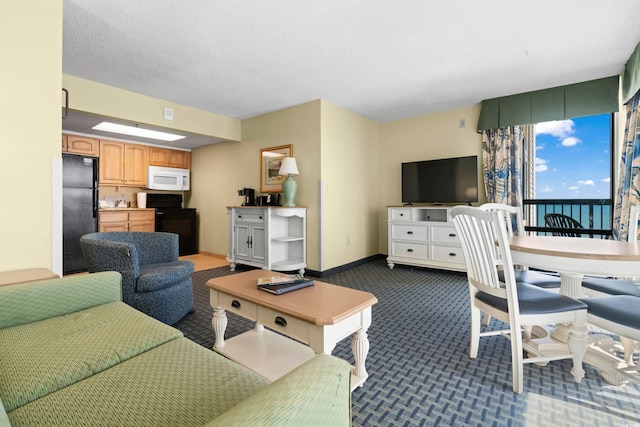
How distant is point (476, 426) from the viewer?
4.26ft

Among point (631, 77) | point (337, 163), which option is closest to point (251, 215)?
point (337, 163)

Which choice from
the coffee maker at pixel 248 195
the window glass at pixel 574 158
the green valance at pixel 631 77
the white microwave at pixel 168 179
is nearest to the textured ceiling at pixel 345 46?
the green valance at pixel 631 77

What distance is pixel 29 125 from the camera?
1767mm

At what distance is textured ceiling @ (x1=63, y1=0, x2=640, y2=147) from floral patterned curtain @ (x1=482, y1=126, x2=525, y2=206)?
55 centimetres

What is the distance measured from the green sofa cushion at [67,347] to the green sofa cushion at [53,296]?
4 centimetres

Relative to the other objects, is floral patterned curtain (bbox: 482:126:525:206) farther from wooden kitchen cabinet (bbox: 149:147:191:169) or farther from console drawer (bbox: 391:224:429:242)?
wooden kitchen cabinet (bbox: 149:147:191:169)

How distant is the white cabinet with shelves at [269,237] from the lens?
4.03m

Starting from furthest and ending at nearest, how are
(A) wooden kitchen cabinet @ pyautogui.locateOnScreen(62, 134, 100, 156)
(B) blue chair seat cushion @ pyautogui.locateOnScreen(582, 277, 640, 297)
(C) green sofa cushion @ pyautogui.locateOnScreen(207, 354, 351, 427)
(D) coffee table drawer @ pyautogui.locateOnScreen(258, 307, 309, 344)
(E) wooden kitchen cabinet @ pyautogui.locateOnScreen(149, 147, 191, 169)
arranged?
(E) wooden kitchen cabinet @ pyautogui.locateOnScreen(149, 147, 191, 169) < (A) wooden kitchen cabinet @ pyautogui.locateOnScreen(62, 134, 100, 156) < (B) blue chair seat cushion @ pyautogui.locateOnScreen(582, 277, 640, 297) < (D) coffee table drawer @ pyautogui.locateOnScreen(258, 307, 309, 344) < (C) green sofa cushion @ pyautogui.locateOnScreen(207, 354, 351, 427)

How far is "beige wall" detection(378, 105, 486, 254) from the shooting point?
14.0 ft

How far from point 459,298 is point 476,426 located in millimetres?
1936

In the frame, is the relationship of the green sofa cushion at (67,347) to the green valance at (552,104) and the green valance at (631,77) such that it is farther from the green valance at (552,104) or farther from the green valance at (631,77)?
the green valance at (552,104)

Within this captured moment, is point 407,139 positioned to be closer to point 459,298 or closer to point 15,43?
point 459,298

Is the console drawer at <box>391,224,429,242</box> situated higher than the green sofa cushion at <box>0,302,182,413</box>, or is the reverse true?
the console drawer at <box>391,224,429,242</box>

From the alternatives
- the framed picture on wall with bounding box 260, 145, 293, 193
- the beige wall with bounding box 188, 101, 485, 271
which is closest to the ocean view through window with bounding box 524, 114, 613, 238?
the beige wall with bounding box 188, 101, 485, 271
